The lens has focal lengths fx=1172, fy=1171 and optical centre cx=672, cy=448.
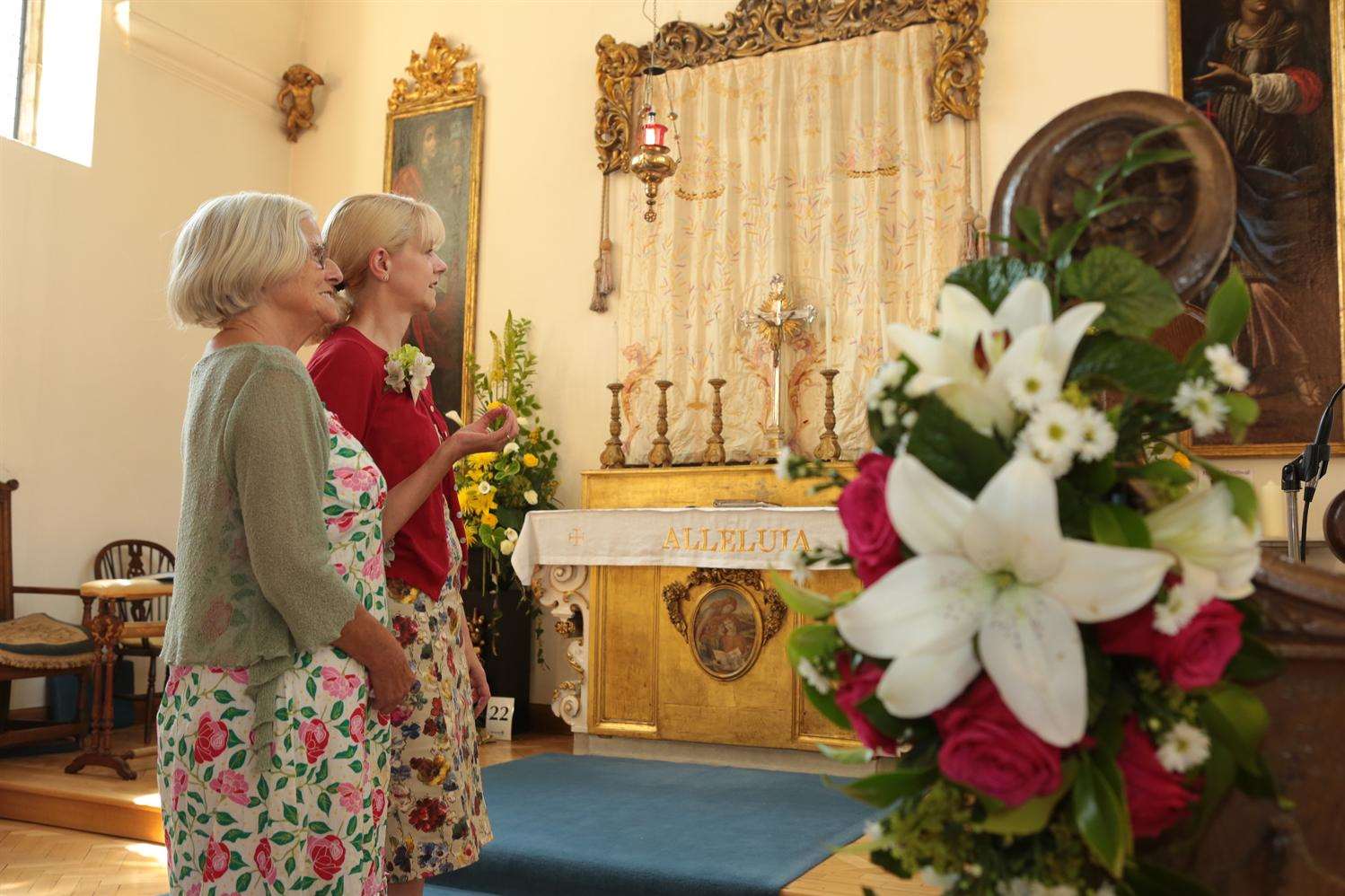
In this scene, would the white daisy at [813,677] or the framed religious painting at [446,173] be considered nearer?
the white daisy at [813,677]

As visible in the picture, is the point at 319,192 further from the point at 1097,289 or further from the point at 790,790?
the point at 1097,289

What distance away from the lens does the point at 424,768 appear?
199 centimetres

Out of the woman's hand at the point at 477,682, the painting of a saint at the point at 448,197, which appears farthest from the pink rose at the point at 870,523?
the painting of a saint at the point at 448,197

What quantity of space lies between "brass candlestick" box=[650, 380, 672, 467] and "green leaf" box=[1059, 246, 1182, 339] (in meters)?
5.33

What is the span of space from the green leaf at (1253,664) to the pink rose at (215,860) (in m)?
1.37

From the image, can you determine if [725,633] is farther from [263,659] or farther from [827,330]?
[263,659]

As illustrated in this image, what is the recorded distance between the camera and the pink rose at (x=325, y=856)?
1.65 metres

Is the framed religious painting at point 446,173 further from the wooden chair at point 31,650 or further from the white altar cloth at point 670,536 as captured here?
the wooden chair at point 31,650

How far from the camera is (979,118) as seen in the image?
19.4ft

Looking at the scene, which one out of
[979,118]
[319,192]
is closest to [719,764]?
[979,118]

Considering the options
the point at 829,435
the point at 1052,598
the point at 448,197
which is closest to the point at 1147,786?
the point at 1052,598

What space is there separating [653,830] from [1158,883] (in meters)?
3.12

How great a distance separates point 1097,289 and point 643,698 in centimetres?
468

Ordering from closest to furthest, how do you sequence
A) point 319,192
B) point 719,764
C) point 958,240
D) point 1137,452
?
point 1137,452 → point 719,764 → point 958,240 → point 319,192
